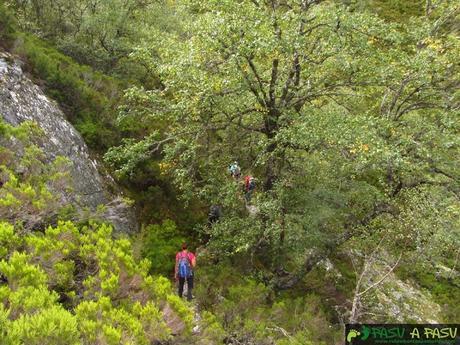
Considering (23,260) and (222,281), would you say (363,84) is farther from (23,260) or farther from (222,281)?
(23,260)

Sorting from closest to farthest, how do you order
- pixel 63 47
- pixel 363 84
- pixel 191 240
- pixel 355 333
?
pixel 355 333, pixel 363 84, pixel 191 240, pixel 63 47

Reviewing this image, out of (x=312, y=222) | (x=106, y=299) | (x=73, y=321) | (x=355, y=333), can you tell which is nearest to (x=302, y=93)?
(x=312, y=222)

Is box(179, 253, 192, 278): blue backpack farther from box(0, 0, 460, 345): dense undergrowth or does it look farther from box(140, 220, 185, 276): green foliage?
box(140, 220, 185, 276): green foliage

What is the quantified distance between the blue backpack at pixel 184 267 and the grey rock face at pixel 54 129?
6.00ft

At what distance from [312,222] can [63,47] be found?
1298 centimetres

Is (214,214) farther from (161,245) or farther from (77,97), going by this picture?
(77,97)

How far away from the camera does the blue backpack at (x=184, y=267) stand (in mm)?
11344

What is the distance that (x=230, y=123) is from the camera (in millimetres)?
13570

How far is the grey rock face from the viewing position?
11641mm

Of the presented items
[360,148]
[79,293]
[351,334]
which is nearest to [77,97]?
[360,148]

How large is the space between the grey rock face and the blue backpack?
6.00 feet

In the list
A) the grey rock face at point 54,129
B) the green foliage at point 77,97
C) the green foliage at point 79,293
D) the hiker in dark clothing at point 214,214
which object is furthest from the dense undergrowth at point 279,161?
the green foliage at point 79,293

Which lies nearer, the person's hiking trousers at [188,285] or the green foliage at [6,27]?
the person's hiking trousers at [188,285]

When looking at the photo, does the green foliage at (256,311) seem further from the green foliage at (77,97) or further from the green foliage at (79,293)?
the green foliage at (77,97)
